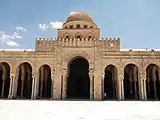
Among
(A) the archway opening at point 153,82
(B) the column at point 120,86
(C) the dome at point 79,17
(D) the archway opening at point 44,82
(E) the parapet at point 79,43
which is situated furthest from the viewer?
(C) the dome at point 79,17

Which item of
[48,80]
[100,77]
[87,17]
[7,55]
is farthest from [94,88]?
[87,17]

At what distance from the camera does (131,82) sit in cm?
2178

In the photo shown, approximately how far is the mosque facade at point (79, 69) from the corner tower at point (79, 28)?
3.55m

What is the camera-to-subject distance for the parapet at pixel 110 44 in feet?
66.2

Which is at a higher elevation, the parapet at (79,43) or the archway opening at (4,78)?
the parapet at (79,43)

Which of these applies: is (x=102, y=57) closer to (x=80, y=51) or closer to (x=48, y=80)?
(x=80, y=51)

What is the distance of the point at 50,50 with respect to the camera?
20047 millimetres

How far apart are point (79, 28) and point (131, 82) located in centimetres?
894
